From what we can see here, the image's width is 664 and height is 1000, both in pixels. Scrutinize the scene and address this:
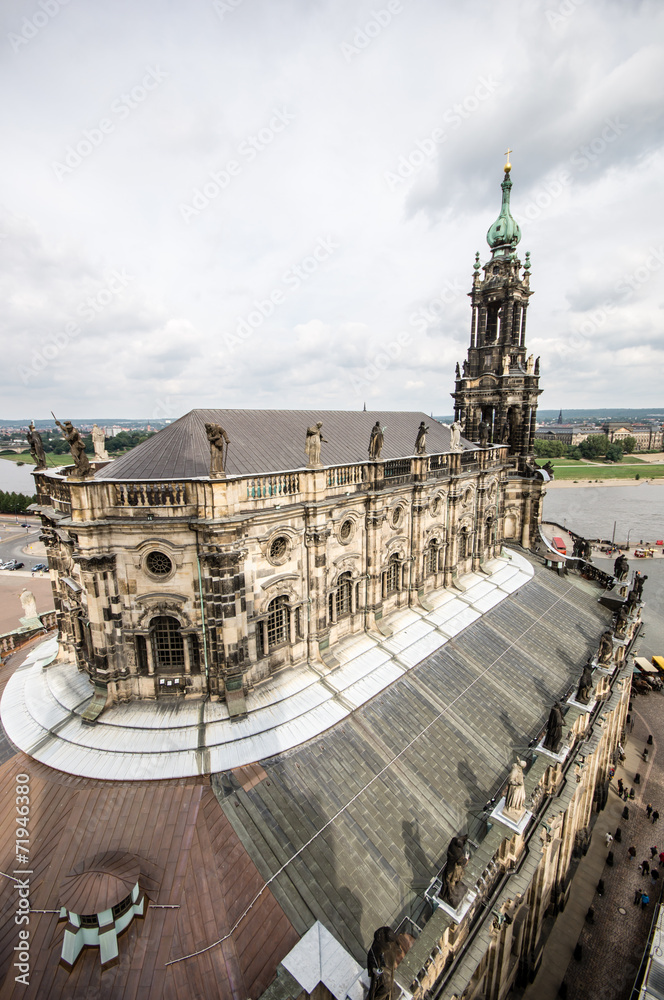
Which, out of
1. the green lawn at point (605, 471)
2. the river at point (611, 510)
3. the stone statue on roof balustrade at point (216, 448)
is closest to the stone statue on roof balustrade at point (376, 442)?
the stone statue on roof balustrade at point (216, 448)

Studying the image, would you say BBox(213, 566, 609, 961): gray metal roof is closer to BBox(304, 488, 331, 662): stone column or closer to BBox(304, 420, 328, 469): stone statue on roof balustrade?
BBox(304, 488, 331, 662): stone column

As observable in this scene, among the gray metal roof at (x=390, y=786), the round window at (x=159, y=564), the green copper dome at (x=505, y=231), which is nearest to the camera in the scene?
the gray metal roof at (x=390, y=786)

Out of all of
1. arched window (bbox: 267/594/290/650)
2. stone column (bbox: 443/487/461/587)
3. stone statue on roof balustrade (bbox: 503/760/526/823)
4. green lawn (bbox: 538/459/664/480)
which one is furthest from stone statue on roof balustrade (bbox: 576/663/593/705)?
green lawn (bbox: 538/459/664/480)

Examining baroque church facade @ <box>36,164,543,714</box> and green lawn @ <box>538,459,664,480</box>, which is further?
green lawn @ <box>538,459,664,480</box>

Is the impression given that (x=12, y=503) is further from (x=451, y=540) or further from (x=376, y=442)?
(x=376, y=442)

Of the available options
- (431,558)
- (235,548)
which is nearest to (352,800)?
(235,548)

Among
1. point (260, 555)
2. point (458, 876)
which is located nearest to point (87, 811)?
point (260, 555)

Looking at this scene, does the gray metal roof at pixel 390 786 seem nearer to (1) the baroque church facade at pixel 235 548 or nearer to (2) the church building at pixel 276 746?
(2) the church building at pixel 276 746
